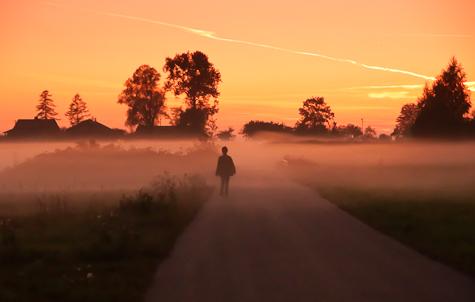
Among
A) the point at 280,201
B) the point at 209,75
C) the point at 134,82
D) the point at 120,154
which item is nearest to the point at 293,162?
the point at 120,154

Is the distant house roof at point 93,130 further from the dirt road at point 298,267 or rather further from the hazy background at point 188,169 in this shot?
the dirt road at point 298,267

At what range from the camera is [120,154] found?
4244 cm

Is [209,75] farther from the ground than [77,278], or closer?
farther from the ground

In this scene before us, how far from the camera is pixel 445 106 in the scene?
182ft

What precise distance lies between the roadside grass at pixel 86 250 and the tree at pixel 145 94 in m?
66.0

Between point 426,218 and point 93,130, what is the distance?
76.7 meters

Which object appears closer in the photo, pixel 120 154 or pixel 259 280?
pixel 259 280

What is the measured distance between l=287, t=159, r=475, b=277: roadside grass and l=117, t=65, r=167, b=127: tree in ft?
200

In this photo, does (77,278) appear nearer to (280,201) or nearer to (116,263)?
(116,263)

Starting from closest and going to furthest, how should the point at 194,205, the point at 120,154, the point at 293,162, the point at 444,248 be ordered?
1. the point at 444,248
2. the point at 194,205
3. the point at 120,154
4. the point at 293,162

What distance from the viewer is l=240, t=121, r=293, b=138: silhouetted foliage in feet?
528

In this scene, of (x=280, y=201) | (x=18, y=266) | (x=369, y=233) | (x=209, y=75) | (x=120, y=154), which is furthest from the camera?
(x=209, y=75)

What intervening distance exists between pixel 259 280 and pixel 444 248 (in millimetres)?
4513

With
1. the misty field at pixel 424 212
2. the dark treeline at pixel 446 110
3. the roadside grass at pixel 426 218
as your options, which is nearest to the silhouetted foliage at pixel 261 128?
the dark treeline at pixel 446 110
